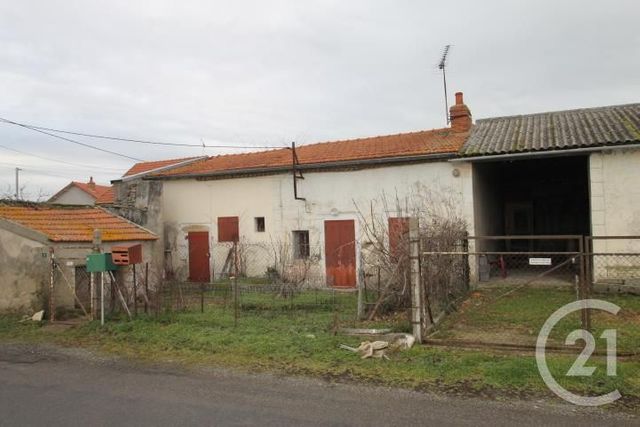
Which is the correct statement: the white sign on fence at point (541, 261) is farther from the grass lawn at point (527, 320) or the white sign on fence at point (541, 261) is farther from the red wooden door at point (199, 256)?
the red wooden door at point (199, 256)

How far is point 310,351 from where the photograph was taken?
750cm

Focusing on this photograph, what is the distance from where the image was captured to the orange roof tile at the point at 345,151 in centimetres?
1530

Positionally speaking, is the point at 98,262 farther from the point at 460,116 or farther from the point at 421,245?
the point at 460,116

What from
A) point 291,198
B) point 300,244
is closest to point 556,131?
point 291,198

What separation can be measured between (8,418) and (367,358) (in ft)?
14.5

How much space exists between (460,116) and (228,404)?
1406cm

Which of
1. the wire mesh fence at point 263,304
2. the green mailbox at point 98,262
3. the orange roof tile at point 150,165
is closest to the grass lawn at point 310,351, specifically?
the wire mesh fence at point 263,304

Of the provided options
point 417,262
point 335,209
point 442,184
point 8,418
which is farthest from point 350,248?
point 8,418

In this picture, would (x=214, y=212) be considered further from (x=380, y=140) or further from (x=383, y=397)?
(x=383, y=397)

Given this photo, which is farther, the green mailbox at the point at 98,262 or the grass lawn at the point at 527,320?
the green mailbox at the point at 98,262

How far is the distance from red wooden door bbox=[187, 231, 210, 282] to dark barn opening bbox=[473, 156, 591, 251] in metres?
10.4

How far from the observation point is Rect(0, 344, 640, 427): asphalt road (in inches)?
194

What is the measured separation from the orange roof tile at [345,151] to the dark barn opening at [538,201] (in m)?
2.89

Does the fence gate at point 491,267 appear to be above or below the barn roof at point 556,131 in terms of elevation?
below
